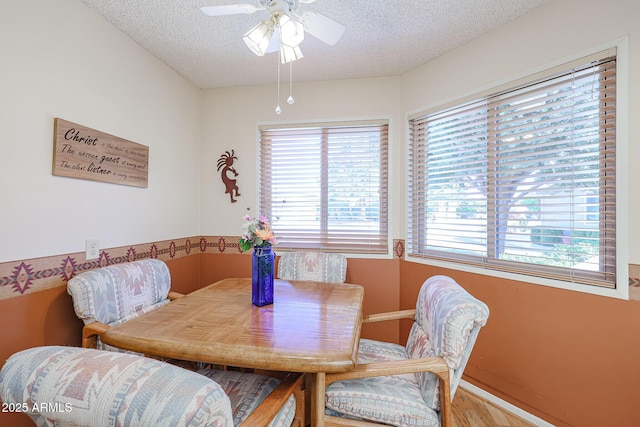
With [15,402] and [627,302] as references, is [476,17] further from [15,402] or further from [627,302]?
[15,402]

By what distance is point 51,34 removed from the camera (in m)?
1.59

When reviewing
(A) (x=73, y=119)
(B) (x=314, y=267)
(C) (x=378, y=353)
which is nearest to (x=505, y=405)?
(C) (x=378, y=353)

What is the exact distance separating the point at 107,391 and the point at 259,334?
682 mm

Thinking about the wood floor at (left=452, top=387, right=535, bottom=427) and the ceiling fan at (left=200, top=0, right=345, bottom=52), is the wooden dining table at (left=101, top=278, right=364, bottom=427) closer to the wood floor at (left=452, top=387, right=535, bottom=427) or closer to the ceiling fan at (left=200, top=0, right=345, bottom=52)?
the wood floor at (left=452, top=387, right=535, bottom=427)

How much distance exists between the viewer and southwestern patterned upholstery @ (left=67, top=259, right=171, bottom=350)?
1.50 m

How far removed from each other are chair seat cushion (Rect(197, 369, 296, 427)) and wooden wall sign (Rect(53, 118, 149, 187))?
1.42 m

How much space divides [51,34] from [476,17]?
2609 mm

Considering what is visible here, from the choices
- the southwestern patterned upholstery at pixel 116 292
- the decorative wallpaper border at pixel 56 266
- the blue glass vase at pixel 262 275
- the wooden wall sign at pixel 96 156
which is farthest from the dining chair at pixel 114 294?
the blue glass vase at pixel 262 275

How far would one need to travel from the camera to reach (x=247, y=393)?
127 cm

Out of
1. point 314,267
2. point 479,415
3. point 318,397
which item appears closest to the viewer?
point 318,397

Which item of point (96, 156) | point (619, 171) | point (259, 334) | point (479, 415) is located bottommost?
point (479, 415)

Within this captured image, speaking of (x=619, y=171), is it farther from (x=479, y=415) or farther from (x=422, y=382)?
(x=479, y=415)

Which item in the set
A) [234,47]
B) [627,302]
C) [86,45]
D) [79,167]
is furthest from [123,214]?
[627,302]

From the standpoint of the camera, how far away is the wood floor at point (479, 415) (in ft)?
6.01
